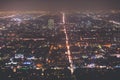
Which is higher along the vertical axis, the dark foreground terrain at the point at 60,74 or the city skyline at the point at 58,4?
the city skyline at the point at 58,4

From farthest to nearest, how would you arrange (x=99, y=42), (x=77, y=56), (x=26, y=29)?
(x=26, y=29)
(x=99, y=42)
(x=77, y=56)

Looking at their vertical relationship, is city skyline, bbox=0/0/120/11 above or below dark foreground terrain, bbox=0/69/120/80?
above

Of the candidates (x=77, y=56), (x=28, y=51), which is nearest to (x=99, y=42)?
(x=77, y=56)

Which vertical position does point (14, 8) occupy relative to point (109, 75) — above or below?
above

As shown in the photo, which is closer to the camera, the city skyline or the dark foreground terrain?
the dark foreground terrain

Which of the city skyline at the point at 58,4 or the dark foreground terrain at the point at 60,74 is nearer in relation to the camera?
the dark foreground terrain at the point at 60,74

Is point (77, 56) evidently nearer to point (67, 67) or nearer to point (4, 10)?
point (67, 67)

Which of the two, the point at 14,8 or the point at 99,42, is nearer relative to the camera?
the point at 99,42

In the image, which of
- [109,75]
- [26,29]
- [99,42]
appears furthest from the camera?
[26,29]

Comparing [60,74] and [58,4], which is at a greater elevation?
[58,4]

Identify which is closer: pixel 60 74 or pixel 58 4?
pixel 60 74
